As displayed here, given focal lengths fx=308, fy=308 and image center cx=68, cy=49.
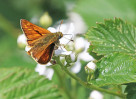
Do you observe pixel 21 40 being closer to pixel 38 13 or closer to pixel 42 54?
pixel 42 54

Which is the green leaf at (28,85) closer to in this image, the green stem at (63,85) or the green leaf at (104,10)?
the green stem at (63,85)

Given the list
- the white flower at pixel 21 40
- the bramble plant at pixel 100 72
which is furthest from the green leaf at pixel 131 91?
the white flower at pixel 21 40

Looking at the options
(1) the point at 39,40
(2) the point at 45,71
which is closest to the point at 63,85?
(2) the point at 45,71

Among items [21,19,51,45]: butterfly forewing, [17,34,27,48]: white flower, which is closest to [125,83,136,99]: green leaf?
[21,19,51,45]: butterfly forewing

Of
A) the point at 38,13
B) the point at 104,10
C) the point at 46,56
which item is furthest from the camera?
the point at 38,13

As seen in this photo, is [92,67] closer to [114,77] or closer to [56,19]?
[114,77]

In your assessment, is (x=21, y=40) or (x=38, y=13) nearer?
(x=21, y=40)
